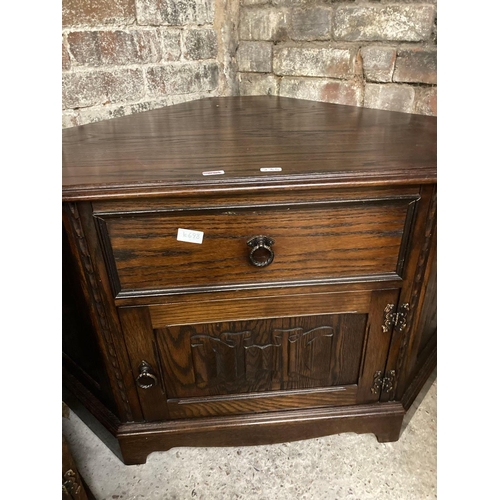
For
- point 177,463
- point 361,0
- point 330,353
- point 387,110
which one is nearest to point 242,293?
point 330,353

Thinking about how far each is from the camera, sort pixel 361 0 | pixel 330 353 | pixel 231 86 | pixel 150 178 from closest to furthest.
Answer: pixel 150 178
pixel 330 353
pixel 361 0
pixel 231 86

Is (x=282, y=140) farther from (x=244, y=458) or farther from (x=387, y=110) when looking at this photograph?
(x=244, y=458)

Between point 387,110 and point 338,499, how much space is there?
1153 mm

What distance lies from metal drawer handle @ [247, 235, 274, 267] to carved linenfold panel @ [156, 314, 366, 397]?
7.9 inches

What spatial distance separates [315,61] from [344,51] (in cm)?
11

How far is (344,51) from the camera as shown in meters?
1.27

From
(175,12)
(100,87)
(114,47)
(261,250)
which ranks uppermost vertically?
(175,12)

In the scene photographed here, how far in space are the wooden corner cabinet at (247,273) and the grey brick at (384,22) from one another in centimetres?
22

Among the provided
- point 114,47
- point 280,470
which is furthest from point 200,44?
point 280,470

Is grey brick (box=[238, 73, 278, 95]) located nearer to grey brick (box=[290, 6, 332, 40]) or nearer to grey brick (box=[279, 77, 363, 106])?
grey brick (box=[279, 77, 363, 106])

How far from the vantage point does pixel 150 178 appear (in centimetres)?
76

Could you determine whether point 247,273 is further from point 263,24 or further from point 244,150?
point 263,24

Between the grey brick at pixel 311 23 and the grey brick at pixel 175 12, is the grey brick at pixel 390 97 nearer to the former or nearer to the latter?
the grey brick at pixel 311 23

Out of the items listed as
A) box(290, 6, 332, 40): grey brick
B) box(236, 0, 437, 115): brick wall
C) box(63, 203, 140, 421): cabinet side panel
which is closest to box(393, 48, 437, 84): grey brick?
box(236, 0, 437, 115): brick wall
